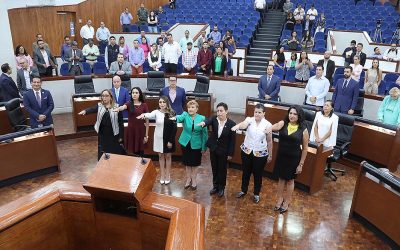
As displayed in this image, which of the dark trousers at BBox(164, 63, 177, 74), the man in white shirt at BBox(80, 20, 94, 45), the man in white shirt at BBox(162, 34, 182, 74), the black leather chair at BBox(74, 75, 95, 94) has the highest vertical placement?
the man in white shirt at BBox(80, 20, 94, 45)

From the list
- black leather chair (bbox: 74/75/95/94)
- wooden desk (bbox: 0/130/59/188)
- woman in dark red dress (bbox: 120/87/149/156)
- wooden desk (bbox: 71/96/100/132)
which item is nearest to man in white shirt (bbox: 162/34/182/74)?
black leather chair (bbox: 74/75/95/94)

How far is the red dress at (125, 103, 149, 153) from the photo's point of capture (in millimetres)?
4914

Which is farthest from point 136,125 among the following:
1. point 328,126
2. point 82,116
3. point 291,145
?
point 328,126

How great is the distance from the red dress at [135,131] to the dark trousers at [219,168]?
112 cm

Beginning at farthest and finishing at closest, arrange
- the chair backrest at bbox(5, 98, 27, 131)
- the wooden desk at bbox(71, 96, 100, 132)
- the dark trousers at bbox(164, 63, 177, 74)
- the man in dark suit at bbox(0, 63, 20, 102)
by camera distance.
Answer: the dark trousers at bbox(164, 63, 177, 74), the wooden desk at bbox(71, 96, 100, 132), the man in dark suit at bbox(0, 63, 20, 102), the chair backrest at bbox(5, 98, 27, 131)

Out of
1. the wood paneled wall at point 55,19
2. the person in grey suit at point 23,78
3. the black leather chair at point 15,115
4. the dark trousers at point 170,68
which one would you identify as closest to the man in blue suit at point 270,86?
the dark trousers at point 170,68

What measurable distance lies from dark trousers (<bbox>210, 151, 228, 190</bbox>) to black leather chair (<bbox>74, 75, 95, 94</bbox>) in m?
4.09

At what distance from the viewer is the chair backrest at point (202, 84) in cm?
769

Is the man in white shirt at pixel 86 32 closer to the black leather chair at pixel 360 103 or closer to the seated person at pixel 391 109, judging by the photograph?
the black leather chair at pixel 360 103

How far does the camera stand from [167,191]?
4934mm

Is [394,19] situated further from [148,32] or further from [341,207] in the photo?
[341,207]

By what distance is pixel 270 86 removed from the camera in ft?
23.1

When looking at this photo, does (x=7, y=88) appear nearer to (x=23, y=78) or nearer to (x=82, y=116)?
(x=23, y=78)

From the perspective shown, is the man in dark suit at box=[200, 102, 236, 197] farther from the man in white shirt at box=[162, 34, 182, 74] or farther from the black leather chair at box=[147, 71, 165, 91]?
the man in white shirt at box=[162, 34, 182, 74]
